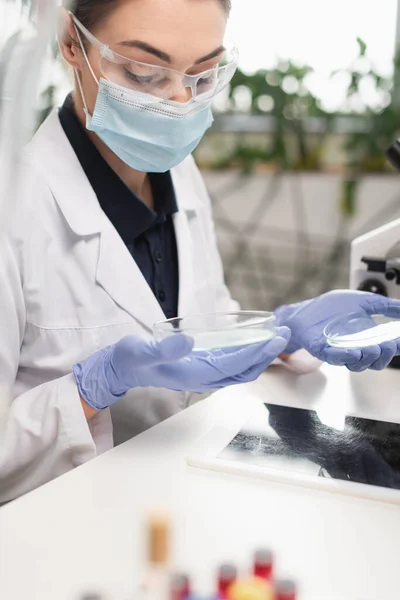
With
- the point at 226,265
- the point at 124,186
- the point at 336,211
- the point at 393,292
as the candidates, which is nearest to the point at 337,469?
the point at 393,292

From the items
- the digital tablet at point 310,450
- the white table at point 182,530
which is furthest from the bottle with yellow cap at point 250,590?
the digital tablet at point 310,450

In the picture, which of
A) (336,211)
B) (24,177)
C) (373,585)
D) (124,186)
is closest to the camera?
(24,177)

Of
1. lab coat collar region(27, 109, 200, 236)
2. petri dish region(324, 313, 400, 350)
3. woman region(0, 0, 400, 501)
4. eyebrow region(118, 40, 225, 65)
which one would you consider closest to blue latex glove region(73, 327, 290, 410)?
woman region(0, 0, 400, 501)

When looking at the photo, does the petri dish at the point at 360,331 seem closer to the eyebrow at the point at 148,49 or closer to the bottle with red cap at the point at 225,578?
the eyebrow at the point at 148,49

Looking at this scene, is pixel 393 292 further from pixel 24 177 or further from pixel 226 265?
pixel 226 265

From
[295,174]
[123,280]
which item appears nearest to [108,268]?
[123,280]

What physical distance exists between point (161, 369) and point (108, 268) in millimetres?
310

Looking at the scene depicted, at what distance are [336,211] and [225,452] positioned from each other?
255 cm

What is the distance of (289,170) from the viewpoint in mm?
3371

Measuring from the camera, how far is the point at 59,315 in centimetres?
120

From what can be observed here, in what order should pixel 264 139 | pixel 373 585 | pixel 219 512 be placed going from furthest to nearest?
pixel 264 139 → pixel 219 512 → pixel 373 585

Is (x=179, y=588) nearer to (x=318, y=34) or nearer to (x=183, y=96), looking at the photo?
(x=183, y=96)

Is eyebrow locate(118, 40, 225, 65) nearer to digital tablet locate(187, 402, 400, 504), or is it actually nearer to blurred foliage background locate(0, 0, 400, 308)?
digital tablet locate(187, 402, 400, 504)

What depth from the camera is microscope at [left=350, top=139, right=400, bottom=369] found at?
1.41 m
